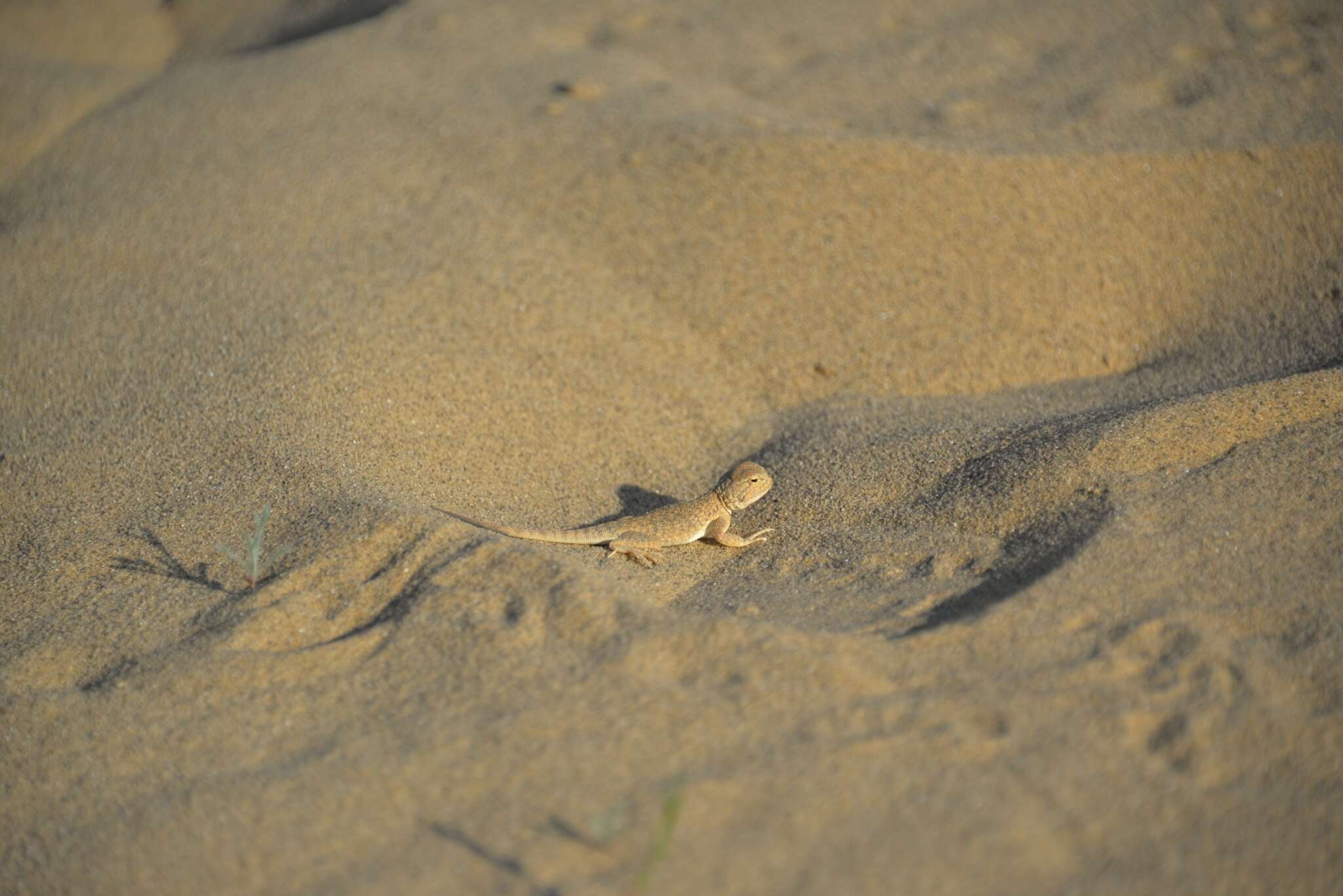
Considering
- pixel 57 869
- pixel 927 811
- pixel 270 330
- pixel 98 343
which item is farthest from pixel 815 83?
pixel 57 869

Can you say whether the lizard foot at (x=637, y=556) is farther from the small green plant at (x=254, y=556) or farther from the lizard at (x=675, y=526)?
the small green plant at (x=254, y=556)

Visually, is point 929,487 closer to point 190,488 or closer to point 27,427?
point 190,488

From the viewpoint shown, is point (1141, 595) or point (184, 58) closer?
point (1141, 595)

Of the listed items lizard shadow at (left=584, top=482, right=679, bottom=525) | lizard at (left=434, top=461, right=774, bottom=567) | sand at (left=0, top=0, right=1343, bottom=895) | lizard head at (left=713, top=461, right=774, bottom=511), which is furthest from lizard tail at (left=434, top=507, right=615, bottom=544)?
lizard head at (left=713, top=461, right=774, bottom=511)

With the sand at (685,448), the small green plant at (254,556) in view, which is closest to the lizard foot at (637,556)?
the sand at (685,448)

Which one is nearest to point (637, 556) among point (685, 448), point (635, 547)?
point (635, 547)
